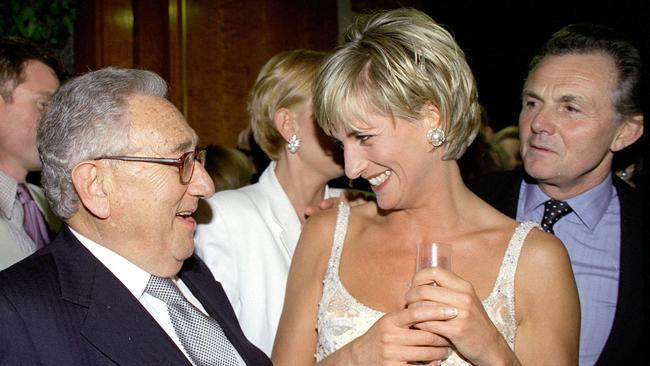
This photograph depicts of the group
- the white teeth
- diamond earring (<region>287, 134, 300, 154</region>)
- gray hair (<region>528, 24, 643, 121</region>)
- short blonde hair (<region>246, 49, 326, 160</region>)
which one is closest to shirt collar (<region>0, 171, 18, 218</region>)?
short blonde hair (<region>246, 49, 326, 160</region>)

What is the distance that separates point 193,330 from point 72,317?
36cm

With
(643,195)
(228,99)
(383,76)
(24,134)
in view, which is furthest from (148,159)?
(228,99)

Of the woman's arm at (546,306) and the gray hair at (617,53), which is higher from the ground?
the gray hair at (617,53)

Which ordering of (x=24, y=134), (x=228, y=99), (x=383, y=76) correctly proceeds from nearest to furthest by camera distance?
(x=383, y=76) < (x=24, y=134) < (x=228, y=99)

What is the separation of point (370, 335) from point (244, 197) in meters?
1.08

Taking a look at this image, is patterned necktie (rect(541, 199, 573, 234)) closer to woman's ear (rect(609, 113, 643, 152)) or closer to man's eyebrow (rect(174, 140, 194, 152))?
woman's ear (rect(609, 113, 643, 152))

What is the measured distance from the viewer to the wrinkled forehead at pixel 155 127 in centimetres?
185

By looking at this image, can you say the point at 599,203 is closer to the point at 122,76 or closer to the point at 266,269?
the point at 266,269

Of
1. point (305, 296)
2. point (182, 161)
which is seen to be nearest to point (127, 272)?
point (182, 161)

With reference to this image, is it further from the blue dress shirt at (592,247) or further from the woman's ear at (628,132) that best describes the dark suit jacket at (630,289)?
the woman's ear at (628,132)

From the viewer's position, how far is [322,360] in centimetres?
216

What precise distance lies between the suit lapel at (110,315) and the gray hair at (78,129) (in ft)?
0.47

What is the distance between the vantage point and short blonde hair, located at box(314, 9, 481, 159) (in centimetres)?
205

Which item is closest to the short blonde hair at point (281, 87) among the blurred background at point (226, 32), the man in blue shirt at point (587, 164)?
the man in blue shirt at point (587, 164)
